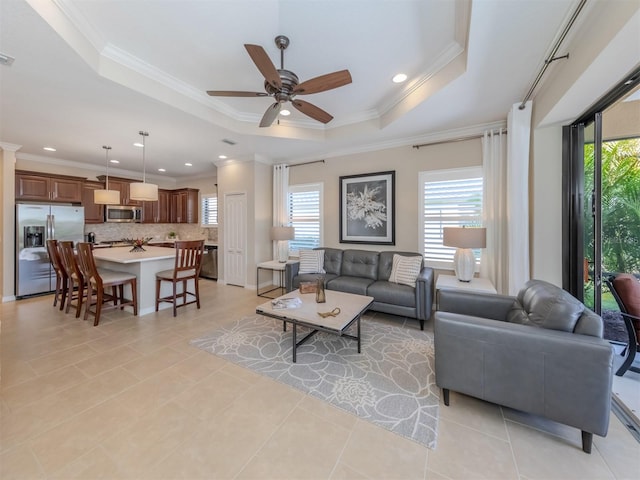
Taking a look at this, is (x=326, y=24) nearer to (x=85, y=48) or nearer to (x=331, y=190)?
(x=85, y=48)

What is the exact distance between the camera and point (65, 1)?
186 cm

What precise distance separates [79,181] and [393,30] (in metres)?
6.52

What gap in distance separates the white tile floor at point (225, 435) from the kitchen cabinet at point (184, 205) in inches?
192

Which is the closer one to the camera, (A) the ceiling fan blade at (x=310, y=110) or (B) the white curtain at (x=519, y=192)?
(A) the ceiling fan blade at (x=310, y=110)

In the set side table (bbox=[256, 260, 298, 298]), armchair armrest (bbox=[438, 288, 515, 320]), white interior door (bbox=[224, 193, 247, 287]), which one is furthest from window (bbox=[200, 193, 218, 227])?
armchair armrest (bbox=[438, 288, 515, 320])

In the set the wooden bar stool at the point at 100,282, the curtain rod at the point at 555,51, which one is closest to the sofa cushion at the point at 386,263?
the curtain rod at the point at 555,51

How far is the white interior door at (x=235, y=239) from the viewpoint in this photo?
537cm

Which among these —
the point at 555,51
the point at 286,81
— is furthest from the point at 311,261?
the point at 555,51

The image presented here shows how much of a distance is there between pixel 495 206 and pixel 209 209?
6.50 metres

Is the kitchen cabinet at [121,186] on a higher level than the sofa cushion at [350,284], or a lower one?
higher

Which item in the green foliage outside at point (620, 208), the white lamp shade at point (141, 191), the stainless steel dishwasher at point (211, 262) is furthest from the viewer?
the stainless steel dishwasher at point (211, 262)

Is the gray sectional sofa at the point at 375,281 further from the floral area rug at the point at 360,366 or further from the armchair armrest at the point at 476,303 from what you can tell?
the armchair armrest at the point at 476,303

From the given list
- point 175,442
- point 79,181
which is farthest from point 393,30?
point 79,181

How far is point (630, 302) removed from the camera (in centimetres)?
198
